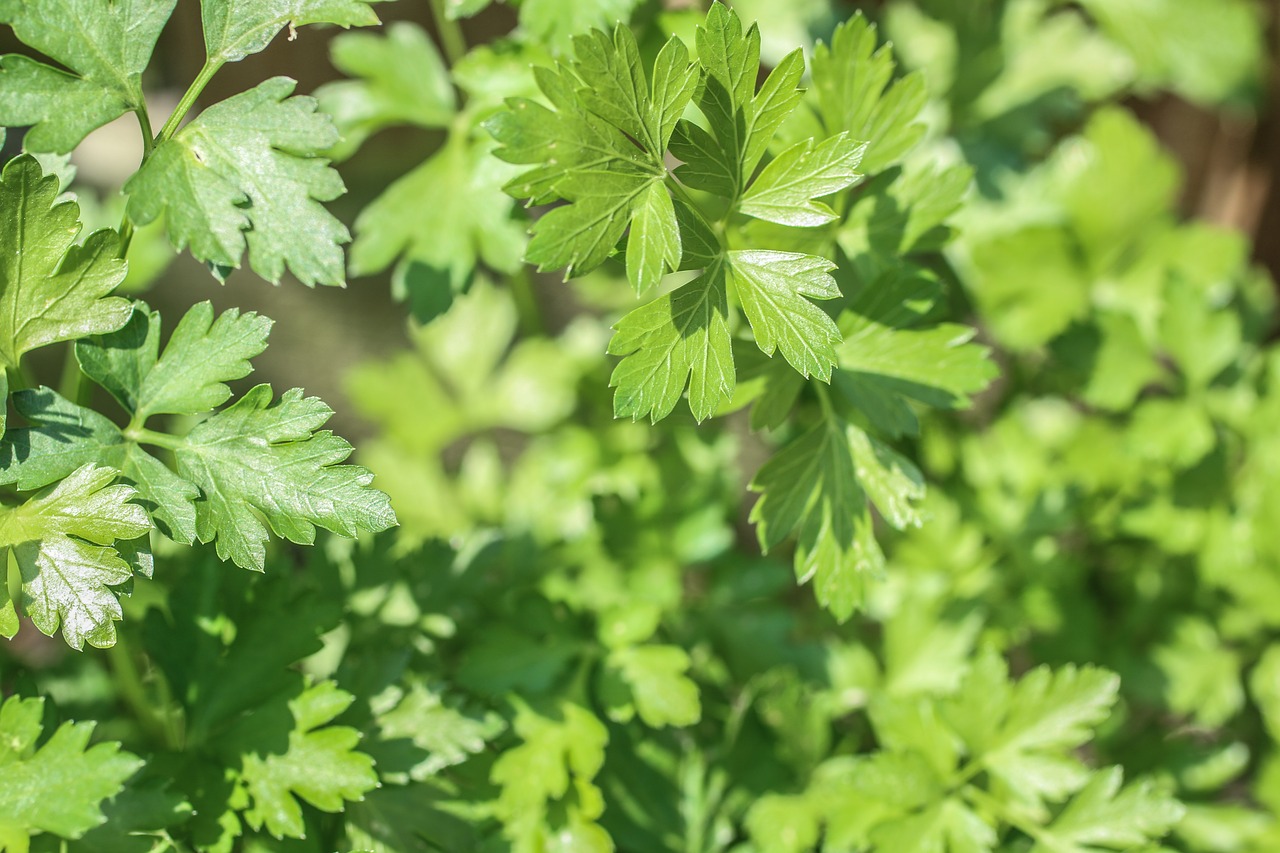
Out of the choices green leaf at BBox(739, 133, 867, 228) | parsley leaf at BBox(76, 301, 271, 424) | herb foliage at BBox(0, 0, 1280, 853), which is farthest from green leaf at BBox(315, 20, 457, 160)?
green leaf at BBox(739, 133, 867, 228)

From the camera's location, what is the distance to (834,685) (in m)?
1.25

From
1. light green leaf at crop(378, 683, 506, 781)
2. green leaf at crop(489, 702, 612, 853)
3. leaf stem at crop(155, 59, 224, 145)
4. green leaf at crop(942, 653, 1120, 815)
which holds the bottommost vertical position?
green leaf at crop(942, 653, 1120, 815)

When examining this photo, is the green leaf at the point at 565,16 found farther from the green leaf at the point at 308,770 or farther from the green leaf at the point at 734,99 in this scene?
the green leaf at the point at 308,770

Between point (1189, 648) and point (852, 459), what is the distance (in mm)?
747

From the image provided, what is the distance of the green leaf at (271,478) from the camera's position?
71 centimetres

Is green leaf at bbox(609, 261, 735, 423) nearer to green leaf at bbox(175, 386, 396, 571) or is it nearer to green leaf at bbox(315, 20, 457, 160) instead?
green leaf at bbox(175, 386, 396, 571)

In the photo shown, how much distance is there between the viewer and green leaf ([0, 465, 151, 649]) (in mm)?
680

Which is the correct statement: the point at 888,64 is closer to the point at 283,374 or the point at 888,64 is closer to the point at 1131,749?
the point at 1131,749

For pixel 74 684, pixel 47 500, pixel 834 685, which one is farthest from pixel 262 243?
pixel 834 685

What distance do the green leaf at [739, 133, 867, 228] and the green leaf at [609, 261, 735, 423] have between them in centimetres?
8

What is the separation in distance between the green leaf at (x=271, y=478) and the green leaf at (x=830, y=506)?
0.31m

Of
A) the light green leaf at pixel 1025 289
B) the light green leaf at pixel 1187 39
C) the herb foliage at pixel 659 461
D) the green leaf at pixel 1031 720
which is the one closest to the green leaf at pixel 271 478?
the herb foliage at pixel 659 461

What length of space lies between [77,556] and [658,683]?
1.68 feet

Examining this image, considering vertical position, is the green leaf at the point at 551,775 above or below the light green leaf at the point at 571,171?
below
